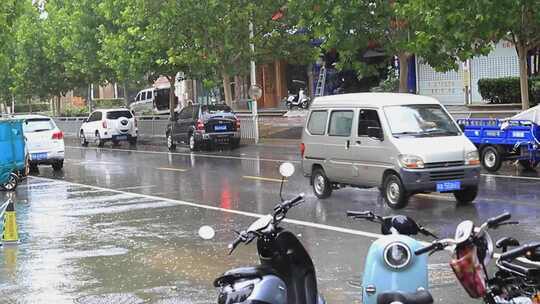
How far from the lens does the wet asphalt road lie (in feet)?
26.3

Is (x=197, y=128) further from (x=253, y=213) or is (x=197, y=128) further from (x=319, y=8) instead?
(x=253, y=213)

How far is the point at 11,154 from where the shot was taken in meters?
17.8

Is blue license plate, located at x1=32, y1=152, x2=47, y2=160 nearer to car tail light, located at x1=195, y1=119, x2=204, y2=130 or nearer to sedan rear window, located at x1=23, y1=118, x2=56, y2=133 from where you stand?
sedan rear window, located at x1=23, y1=118, x2=56, y2=133

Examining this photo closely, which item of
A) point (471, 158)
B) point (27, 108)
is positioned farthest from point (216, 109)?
point (27, 108)

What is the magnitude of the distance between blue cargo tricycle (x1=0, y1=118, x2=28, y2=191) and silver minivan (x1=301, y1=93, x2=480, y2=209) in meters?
7.34

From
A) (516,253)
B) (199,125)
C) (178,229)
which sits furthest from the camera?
(199,125)

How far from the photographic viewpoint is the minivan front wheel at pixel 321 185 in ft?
46.2

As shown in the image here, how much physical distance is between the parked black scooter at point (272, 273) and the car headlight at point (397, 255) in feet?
1.99

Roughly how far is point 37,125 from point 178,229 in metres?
12.6

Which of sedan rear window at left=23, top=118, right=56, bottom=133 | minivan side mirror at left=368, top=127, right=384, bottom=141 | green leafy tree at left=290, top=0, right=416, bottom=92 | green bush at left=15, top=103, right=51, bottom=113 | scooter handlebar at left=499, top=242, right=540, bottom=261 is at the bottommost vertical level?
scooter handlebar at left=499, top=242, right=540, bottom=261

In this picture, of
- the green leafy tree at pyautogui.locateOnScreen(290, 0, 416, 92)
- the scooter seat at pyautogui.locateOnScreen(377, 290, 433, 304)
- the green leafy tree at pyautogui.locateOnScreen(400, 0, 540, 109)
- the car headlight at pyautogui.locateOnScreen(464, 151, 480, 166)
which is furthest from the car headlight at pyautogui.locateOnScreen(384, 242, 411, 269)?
the green leafy tree at pyautogui.locateOnScreen(290, 0, 416, 92)

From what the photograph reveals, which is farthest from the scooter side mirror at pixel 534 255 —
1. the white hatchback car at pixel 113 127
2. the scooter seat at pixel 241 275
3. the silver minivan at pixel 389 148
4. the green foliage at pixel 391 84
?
the white hatchback car at pixel 113 127

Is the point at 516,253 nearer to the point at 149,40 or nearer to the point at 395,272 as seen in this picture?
the point at 395,272

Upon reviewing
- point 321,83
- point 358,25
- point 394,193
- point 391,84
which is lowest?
point 394,193
